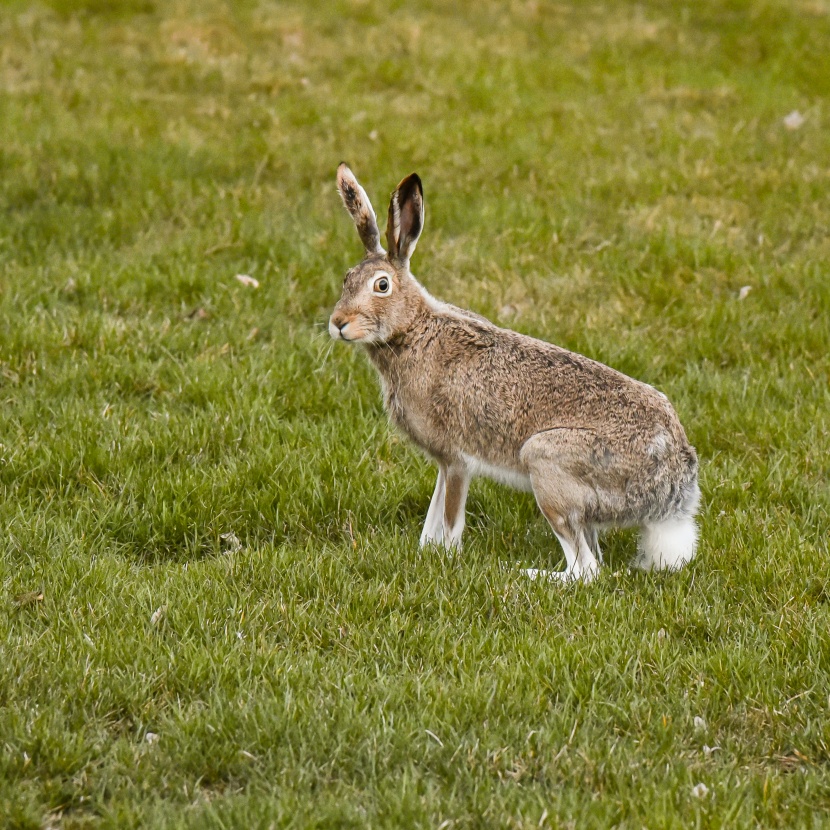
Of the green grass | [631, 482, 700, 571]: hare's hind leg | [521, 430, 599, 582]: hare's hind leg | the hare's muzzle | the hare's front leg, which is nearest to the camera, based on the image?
the green grass

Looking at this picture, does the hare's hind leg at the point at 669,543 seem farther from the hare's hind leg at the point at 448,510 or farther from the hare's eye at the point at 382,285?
the hare's eye at the point at 382,285

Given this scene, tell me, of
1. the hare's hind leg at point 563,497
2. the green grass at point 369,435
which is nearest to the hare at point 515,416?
the hare's hind leg at point 563,497

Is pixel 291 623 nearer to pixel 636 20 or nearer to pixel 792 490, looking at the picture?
pixel 792 490

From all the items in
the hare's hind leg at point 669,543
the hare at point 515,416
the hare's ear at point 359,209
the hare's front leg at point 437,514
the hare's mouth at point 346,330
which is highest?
the hare's ear at point 359,209

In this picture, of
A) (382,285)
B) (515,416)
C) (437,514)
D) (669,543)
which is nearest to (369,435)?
(437,514)

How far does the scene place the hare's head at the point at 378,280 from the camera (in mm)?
5611

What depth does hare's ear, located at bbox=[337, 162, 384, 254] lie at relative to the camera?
18.9 feet

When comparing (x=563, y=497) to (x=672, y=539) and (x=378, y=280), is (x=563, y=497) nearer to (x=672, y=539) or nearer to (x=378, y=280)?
(x=672, y=539)

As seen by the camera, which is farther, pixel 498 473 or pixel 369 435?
pixel 369 435

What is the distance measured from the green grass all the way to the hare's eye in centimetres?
93

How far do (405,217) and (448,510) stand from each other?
1.32 metres

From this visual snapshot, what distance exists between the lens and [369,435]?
6.59m

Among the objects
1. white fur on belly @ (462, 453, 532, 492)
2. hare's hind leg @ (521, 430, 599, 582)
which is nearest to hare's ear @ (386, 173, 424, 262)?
white fur on belly @ (462, 453, 532, 492)

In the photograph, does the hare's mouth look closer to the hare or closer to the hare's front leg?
the hare
